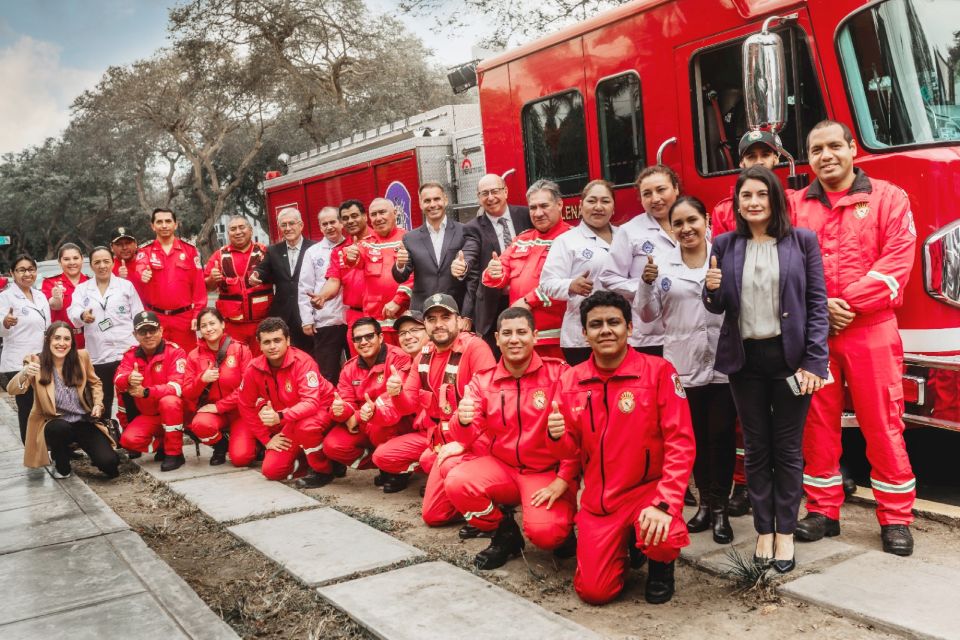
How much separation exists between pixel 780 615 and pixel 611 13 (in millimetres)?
4106

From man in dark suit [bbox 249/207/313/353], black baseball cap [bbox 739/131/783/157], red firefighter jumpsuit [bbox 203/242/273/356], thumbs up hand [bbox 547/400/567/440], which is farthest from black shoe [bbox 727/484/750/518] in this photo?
red firefighter jumpsuit [bbox 203/242/273/356]

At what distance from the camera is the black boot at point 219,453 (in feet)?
24.8

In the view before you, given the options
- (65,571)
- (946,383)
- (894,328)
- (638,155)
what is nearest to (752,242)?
(894,328)

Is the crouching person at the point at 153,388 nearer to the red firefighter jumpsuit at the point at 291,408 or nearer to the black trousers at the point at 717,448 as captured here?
the red firefighter jumpsuit at the point at 291,408

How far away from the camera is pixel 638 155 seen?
243 inches

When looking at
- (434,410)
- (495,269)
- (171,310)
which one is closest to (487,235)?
(495,269)

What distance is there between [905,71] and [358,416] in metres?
3.96

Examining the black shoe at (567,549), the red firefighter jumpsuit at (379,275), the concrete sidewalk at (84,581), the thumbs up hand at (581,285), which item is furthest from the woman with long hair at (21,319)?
the black shoe at (567,549)

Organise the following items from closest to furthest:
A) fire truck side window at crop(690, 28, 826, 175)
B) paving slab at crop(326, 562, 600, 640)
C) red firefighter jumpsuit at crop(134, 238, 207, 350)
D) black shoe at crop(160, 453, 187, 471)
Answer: paving slab at crop(326, 562, 600, 640)
fire truck side window at crop(690, 28, 826, 175)
black shoe at crop(160, 453, 187, 471)
red firefighter jumpsuit at crop(134, 238, 207, 350)

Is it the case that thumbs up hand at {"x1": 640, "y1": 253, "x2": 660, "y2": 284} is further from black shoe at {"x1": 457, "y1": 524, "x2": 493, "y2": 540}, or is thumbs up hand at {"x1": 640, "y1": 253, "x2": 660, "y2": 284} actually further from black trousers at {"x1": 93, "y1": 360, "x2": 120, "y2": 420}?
black trousers at {"x1": 93, "y1": 360, "x2": 120, "y2": 420}

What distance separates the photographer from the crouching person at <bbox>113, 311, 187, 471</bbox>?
7.44 meters

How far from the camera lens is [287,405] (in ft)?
22.7

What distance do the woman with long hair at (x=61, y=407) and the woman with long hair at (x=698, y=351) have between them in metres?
4.61

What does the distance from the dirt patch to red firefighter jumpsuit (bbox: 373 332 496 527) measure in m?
1.04
